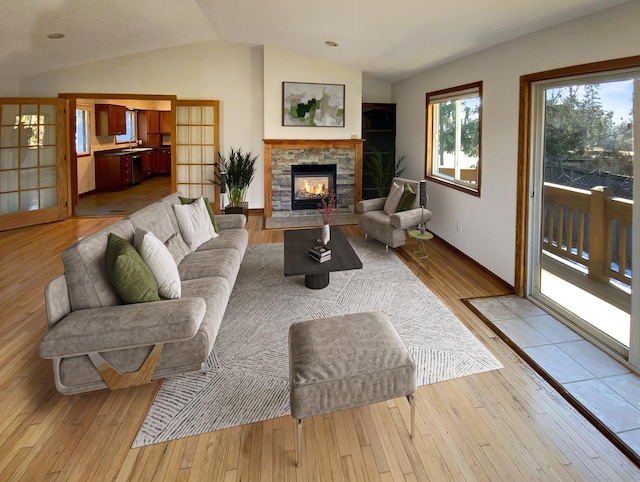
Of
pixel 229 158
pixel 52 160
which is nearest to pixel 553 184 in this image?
pixel 229 158

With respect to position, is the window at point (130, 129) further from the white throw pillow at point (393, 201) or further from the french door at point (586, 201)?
the french door at point (586, 201)

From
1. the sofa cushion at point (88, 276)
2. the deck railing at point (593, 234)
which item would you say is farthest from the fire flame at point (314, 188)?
the sofa cushion at point (88, 276)

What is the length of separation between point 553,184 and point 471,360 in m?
1.75

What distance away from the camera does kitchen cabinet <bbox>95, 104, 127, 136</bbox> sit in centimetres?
949

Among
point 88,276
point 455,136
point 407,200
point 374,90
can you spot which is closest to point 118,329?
point 88,276

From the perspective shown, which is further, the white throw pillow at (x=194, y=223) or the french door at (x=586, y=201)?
the white throw pillow at (x=194, y=223)

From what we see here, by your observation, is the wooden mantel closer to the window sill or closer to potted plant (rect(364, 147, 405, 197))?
potted plant (rect(364, 147, 405, 197))

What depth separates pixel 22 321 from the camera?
129 inches

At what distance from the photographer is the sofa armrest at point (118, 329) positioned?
6.89ft

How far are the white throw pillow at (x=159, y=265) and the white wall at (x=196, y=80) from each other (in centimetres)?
496

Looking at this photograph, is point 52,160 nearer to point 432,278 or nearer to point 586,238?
point 432,278

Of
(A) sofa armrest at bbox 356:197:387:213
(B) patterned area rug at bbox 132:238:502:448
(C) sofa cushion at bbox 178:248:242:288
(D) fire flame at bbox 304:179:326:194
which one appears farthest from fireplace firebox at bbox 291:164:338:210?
(C) sofa cushion at bbox 178:248:242:288

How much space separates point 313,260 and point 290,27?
331 cm

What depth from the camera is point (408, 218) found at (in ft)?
16.4
